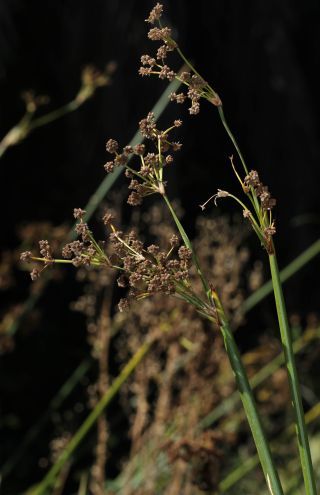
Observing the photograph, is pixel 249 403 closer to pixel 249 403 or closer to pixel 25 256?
pixel 249 403

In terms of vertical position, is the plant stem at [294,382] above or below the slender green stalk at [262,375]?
below

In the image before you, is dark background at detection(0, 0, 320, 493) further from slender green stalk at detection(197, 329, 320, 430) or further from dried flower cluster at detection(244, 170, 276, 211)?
dried flower cluster at detection(244, 170, 276, 211)

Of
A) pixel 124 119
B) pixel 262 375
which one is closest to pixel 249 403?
pixel 262 375

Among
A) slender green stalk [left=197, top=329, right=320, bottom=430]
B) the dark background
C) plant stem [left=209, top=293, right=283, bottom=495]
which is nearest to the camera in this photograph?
plant stem [left=209, top=293, right=283, bottom=495]

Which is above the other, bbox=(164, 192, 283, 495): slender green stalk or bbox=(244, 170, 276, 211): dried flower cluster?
bbox=(244, 170, 276, 211): dried flower cluster

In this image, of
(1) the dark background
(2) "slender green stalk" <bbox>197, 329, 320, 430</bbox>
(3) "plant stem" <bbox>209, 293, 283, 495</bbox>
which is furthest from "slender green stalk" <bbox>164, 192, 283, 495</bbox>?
(1) the dark background

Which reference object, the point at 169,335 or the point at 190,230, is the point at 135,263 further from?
the point at 190,230

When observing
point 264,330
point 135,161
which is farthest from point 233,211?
point 135,161

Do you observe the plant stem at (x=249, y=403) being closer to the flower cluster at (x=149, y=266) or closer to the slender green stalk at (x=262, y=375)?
the flower cluster at (x=149, y=266)

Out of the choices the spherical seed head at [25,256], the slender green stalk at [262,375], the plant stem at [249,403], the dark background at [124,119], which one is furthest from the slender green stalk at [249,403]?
the dark background at [124,119]
